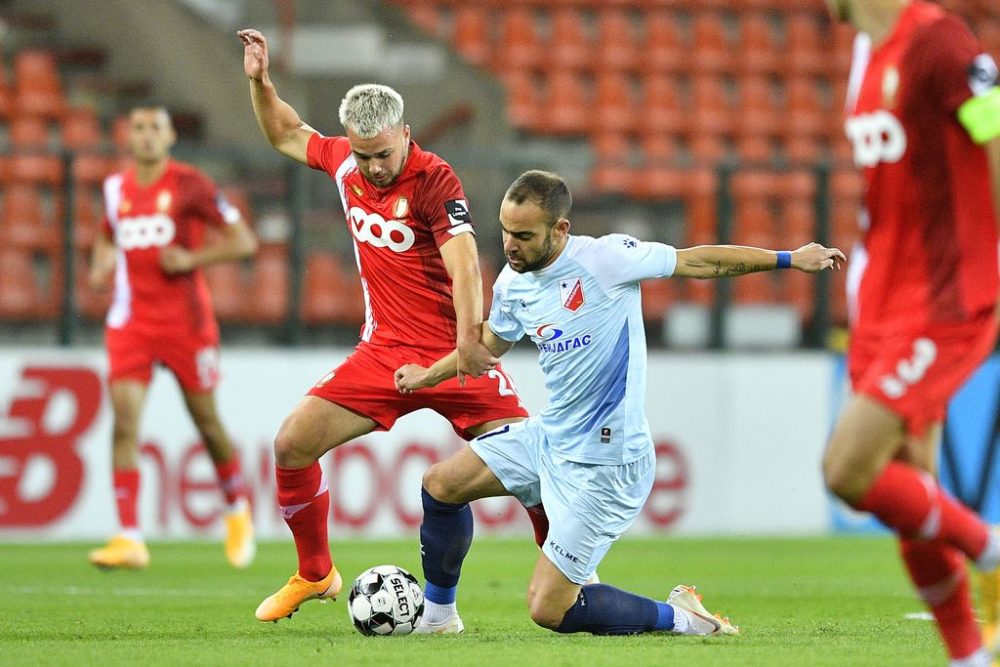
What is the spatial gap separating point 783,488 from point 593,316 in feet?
22.6

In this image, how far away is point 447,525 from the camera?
6.23 metres

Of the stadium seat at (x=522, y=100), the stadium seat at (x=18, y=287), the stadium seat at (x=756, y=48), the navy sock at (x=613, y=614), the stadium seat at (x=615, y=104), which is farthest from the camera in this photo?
the stadium seat at (x=756, y=48)

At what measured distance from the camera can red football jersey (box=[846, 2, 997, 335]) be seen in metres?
4.55

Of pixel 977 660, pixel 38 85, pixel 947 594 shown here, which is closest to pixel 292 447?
pixel 947 594

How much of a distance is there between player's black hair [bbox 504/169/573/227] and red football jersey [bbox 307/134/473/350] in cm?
83

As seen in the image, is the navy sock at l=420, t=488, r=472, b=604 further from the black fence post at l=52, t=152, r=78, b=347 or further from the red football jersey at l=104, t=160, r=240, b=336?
the black fence post at l=52, t=152, r=78, b=347

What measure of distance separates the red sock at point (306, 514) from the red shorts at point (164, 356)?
3142mm

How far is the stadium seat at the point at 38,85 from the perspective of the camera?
1441 centimetres

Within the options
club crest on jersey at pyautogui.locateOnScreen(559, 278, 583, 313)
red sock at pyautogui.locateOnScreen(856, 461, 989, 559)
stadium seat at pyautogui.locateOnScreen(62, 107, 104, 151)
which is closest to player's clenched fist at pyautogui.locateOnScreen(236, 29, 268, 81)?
club crest on jersey at pyautogui.locateOnScreen(559, 278, 583, 313)

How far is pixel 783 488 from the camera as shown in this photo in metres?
12.4

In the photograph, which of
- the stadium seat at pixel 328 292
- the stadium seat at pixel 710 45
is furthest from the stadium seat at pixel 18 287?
the stadium seat at pixel 710 45

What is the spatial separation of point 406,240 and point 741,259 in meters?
1.60

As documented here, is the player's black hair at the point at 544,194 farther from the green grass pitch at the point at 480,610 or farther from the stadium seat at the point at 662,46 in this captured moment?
the stadium seat at the point at 662,46

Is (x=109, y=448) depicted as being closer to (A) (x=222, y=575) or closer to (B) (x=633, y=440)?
(A) (x=222, y=575)
